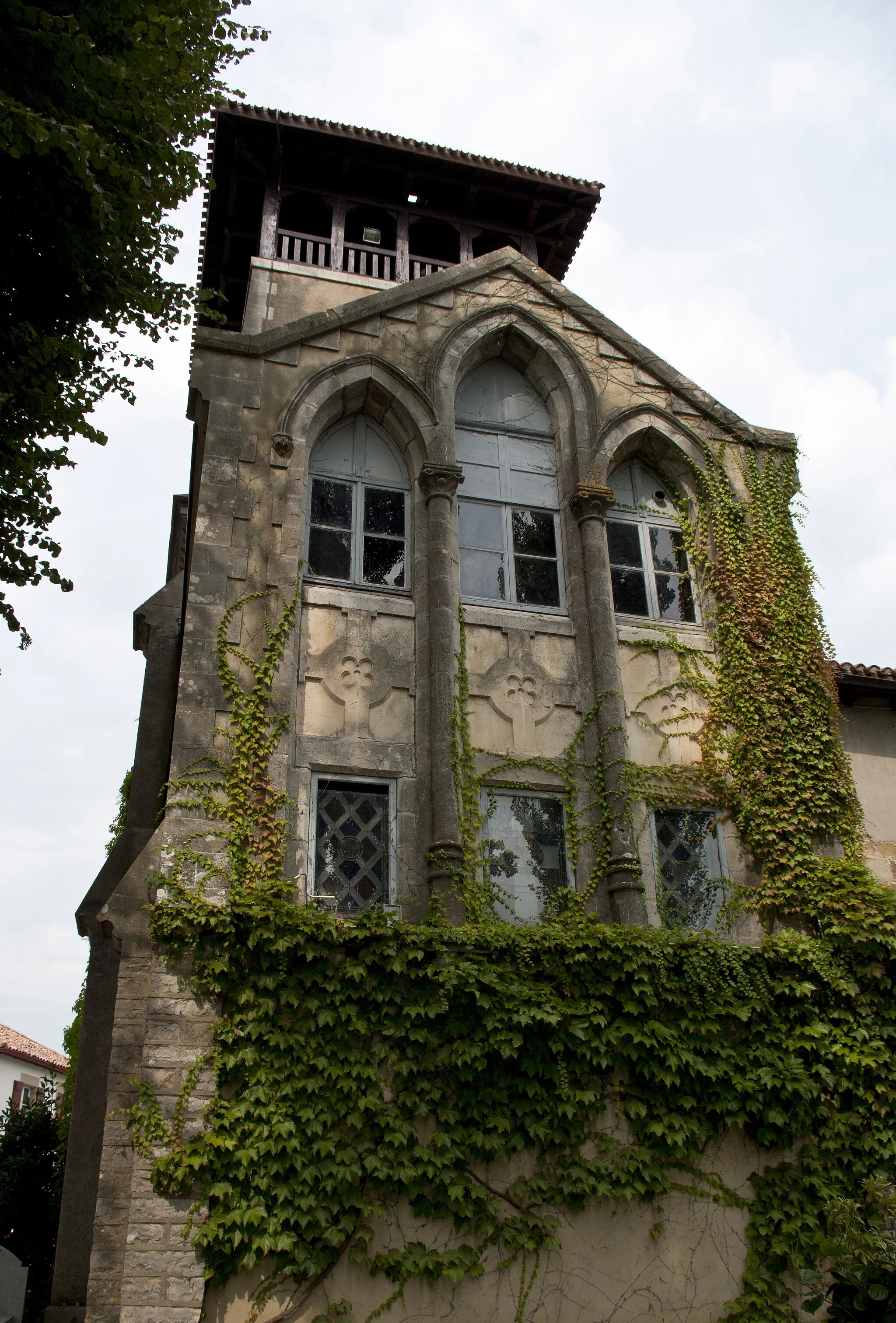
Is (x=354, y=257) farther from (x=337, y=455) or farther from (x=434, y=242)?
(x=337, y=455)

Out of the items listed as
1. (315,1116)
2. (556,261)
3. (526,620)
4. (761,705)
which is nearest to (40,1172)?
(315,1116)

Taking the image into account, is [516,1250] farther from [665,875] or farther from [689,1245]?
[665,875]

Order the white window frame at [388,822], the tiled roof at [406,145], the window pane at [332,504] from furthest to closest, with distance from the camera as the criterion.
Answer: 1. the tiled roof at [406,145]
2. the window pane at [332,504]
3. the white window frame at [388,822]

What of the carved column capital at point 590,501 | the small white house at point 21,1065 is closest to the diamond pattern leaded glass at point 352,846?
the carved column capital at point 590,501

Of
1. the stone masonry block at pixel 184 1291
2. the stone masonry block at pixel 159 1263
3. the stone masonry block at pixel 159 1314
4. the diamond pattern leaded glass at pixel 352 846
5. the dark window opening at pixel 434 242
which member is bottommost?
the stone masonry block at pixel 159 1314

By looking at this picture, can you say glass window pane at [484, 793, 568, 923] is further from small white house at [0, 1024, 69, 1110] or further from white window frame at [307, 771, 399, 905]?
small white house at [0, 1024, 69, 1110]

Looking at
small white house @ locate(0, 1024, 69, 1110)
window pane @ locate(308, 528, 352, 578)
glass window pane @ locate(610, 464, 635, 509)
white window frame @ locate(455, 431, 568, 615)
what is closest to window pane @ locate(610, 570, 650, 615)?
white window frame @ locate(455, 431, 568, 615)

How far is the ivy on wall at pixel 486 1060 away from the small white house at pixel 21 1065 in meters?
26.4

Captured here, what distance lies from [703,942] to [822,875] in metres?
1.63

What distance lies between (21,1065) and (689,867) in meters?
30.1

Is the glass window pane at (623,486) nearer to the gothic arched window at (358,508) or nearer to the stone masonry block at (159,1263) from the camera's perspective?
the gothic arched window at (358,508)

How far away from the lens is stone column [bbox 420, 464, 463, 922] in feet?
32.9

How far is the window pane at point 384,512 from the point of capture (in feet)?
38.7

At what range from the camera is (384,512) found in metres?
11.9
